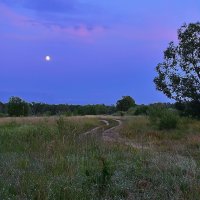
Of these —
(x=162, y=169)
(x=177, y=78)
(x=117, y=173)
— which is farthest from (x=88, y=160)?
(x=177, y=78)

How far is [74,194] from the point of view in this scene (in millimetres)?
6746

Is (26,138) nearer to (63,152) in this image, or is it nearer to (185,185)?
(63,152)

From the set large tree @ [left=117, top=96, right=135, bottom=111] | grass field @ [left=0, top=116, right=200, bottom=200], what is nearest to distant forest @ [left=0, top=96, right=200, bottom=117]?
large tree @ [left=117, top=96, right=135, bottom=111]

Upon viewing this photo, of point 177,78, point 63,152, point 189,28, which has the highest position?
point 189,28

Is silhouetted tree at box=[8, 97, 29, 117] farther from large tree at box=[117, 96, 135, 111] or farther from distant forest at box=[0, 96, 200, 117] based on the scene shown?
large tree at box=[117, 96, 135, 111]

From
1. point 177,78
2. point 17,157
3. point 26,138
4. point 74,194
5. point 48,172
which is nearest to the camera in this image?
point 74,194

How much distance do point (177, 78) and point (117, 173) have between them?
4513 cm

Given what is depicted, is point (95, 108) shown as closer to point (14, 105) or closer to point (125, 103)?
point (125, 103)

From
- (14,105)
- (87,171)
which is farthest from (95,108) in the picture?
(87,171)

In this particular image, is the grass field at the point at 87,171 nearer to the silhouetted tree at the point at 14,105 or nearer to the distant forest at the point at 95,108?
the distant forest at the point at 95,108

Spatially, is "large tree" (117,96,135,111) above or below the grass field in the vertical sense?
above

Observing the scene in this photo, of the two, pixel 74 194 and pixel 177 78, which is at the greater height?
pixel 177 78

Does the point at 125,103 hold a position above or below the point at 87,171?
above

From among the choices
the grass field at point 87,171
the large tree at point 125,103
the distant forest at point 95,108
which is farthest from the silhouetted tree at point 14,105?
the grass field at point 87,171
